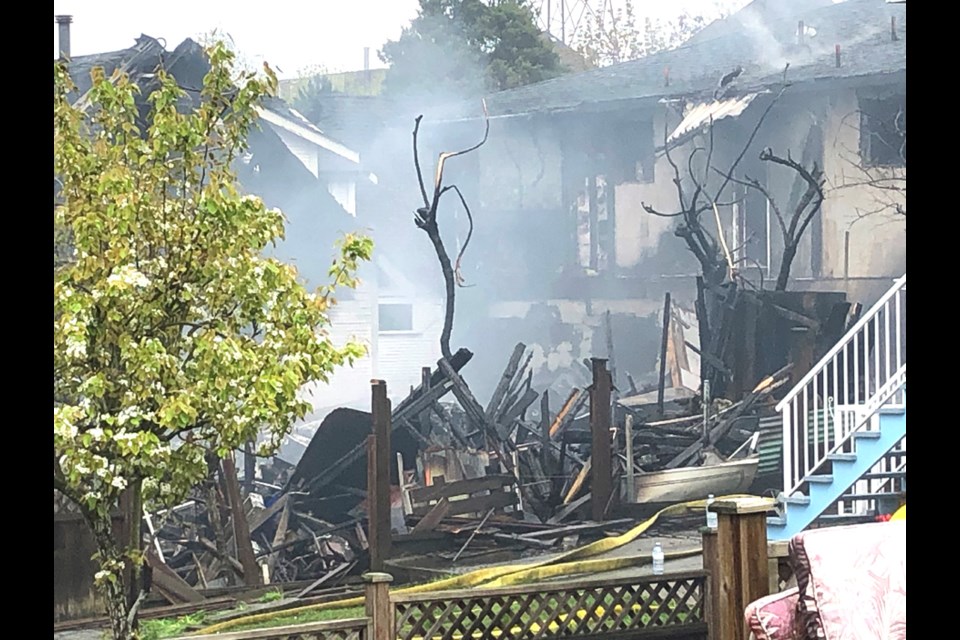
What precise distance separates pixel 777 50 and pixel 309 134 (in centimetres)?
216

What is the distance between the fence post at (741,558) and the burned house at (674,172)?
30.9 inches

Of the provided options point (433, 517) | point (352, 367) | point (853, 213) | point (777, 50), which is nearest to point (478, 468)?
point (433, 517)

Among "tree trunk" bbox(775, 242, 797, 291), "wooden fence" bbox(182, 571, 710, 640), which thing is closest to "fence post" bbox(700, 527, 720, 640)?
"wooden fence" bbox(182, 571, 710, 640)

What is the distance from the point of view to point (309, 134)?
4793mm

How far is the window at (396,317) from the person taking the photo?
4.88 metres

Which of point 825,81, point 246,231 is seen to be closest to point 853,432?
point 825,81

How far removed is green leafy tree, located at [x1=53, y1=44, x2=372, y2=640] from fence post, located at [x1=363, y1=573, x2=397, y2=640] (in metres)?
0.68

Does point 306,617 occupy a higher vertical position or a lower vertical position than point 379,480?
lower

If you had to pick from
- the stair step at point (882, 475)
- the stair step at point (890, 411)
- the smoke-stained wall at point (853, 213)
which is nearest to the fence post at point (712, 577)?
the stair step at point (882, 475)

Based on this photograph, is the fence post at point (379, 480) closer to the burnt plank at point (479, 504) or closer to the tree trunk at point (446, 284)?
the burnt plank at point (479, 504)

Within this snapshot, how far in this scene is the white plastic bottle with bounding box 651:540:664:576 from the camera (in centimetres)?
540

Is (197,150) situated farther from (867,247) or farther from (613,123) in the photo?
(867,247)

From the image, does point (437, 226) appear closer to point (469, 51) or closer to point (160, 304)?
point (469, 51)
